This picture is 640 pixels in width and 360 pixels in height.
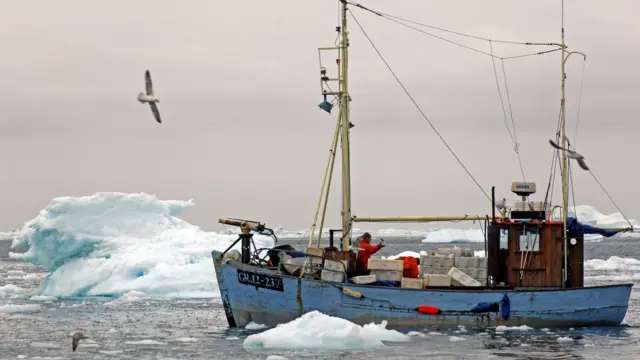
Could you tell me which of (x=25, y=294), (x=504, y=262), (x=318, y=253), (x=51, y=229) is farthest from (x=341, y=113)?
(x=25, y=294)

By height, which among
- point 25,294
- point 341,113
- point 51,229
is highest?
point 341,113

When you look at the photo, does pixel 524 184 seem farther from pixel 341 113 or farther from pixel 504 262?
pixel 341 113

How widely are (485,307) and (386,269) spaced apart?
2.46 m

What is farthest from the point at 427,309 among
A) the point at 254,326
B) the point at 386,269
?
the point at 254,326

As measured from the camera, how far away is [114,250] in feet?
139

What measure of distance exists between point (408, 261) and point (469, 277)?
5.96 feet

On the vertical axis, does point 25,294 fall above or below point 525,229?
below

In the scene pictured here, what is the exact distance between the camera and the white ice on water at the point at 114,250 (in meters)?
40.4

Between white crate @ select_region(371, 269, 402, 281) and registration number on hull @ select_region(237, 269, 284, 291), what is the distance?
2.25 meters

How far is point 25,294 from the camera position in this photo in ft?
144

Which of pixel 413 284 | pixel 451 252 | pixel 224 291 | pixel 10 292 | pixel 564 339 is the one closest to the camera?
pixel 564 339

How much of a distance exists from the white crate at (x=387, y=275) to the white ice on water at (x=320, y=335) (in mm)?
2147

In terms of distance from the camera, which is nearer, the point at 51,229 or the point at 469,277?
the point at 469,277

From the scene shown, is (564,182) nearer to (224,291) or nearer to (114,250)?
(224,291)
